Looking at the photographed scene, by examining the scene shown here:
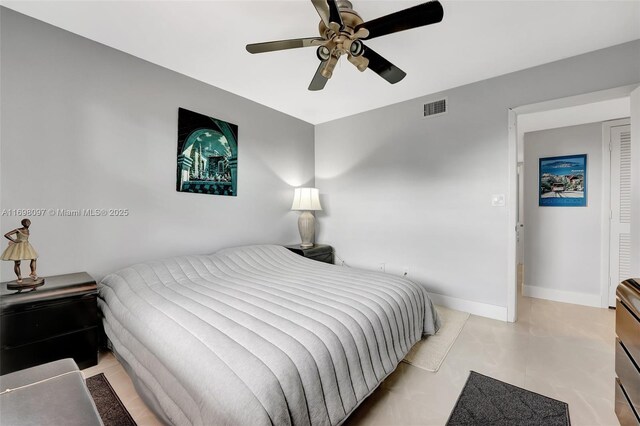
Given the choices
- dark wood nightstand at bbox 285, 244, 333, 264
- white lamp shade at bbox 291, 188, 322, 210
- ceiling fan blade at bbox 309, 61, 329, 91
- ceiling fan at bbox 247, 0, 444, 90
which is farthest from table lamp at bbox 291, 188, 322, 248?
ceiling fan at bbox 247, 0, 444, 90

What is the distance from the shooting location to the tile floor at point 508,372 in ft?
4.85

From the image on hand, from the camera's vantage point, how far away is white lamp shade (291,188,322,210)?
11.7ft

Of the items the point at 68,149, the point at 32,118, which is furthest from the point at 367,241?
the point at 32,118

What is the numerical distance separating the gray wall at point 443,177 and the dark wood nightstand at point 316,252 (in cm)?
22

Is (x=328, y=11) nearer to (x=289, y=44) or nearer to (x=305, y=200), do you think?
(x=289, y=44)

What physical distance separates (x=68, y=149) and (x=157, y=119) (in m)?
0.74

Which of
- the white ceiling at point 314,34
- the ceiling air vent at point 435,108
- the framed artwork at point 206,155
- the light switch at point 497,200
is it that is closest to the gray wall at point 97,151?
the framed artwork at point 206,155

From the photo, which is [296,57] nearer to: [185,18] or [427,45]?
[185,18]

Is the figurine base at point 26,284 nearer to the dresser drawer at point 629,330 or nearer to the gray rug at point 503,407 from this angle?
the gray rug at point 503,407

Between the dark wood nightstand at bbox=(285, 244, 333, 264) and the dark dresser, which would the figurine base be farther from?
the dark dresser

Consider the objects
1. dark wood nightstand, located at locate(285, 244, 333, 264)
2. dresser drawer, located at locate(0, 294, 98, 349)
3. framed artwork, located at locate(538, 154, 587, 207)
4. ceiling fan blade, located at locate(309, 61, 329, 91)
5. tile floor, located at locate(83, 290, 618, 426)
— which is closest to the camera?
tile floor, located at locate(83, 290, 618, 426)

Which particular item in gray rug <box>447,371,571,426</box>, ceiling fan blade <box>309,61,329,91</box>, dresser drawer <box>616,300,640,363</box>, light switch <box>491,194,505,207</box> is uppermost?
ceiling fan blade <box>309,61,329,91</box>

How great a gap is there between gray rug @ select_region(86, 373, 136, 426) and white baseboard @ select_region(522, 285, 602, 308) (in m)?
4.27

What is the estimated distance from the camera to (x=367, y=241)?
366cm
